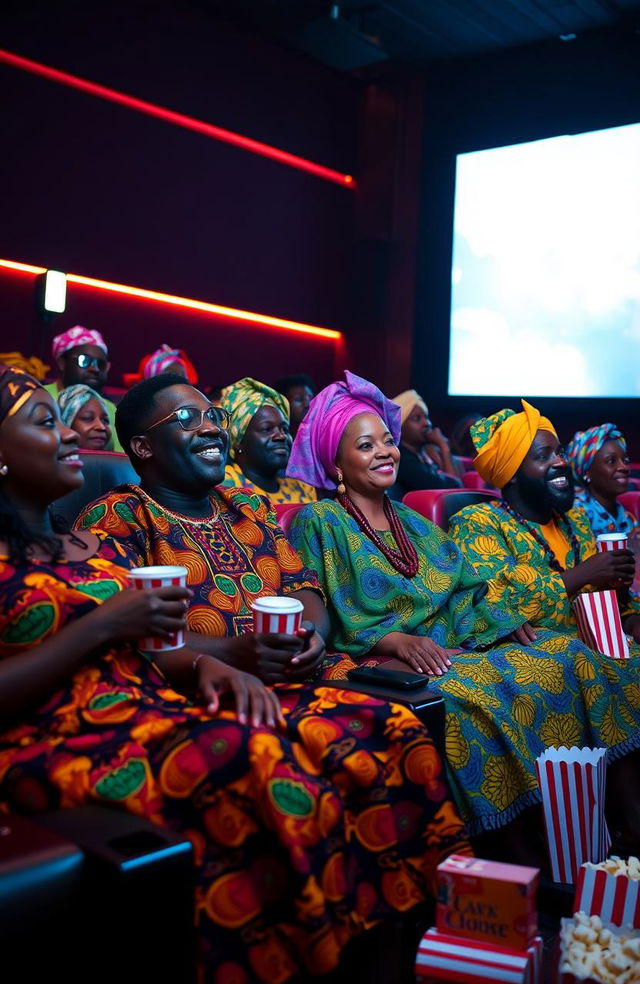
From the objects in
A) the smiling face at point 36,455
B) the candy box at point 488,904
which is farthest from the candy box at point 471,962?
the smiling face at point 36,455

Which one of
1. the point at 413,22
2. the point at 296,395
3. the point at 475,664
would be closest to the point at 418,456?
the point at 296,395

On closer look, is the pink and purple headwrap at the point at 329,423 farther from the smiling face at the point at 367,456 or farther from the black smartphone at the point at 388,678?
the black smartphone at the point at 388,678

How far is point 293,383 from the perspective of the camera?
6098 millimetres

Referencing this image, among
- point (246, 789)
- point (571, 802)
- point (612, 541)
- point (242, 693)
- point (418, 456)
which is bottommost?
point (571, 802)

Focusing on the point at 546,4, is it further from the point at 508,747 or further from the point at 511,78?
the point at 508,747

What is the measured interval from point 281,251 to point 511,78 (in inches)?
101

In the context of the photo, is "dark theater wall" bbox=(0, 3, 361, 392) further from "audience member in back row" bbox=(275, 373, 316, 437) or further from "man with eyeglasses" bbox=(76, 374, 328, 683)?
"man with eyeglasses" bbox=(76, 374, 328, 683)

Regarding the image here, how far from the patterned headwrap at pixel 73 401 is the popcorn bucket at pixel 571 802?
2804 millimetres

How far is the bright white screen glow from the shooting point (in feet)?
26.2

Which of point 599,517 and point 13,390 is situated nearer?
point 13,390

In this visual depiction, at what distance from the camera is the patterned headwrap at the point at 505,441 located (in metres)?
3.32

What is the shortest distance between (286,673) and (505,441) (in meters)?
1.59

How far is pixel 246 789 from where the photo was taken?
61.8 inches

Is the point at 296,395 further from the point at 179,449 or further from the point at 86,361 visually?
the point at 179,449
